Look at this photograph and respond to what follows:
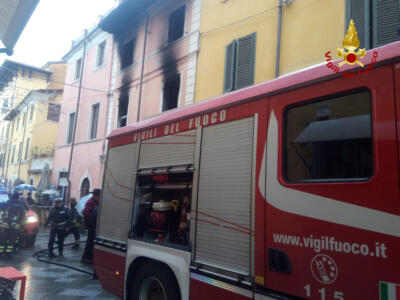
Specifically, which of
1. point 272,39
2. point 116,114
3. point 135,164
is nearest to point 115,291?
point 135,164

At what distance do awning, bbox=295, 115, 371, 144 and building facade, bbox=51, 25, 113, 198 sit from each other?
1311 cm

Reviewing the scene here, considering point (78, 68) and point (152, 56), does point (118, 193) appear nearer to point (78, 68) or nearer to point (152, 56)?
point (152, 56)

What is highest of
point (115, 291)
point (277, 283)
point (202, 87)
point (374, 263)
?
point (202, 87)

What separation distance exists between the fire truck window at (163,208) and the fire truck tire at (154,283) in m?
0.31

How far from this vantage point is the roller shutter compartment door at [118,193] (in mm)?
4836

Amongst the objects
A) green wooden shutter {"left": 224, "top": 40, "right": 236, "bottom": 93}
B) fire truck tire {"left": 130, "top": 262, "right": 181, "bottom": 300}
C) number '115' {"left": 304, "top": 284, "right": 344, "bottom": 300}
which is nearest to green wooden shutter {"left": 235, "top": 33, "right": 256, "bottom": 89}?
green wooden shutter {"left": 224, "top": 40, "right": 236, "bottom": 93}

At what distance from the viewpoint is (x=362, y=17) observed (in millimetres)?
6836

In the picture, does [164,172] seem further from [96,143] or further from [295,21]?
[96,143]

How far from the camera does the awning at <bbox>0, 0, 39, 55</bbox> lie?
3.85 m

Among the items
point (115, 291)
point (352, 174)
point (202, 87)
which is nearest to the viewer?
point (352, 174)

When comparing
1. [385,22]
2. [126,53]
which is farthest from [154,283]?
[126,53]

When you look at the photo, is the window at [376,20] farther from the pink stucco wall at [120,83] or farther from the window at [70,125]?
the window at [70,125]

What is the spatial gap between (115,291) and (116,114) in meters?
11.0

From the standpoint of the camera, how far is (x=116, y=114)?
588 inches
